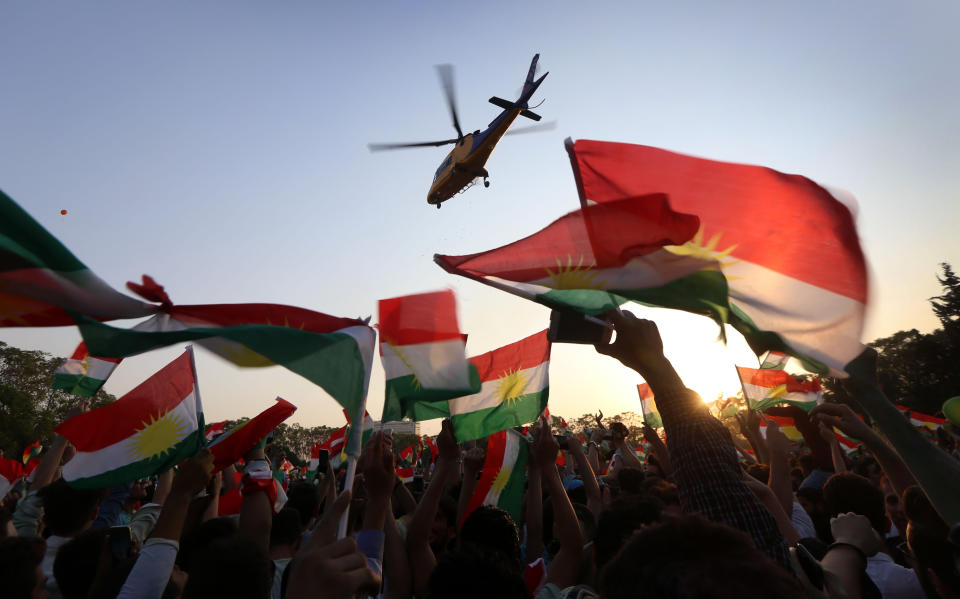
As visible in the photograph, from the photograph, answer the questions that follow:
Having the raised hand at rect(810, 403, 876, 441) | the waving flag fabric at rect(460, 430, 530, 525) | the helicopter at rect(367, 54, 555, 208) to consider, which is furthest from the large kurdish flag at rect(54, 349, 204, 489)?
the helicopter at rect(367, 54, 555, 208)

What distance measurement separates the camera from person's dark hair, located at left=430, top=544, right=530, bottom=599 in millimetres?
1865

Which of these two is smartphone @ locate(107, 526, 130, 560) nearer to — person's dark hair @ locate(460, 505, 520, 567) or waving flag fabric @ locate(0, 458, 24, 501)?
person's dark hair @ locate(460, 505, 520, 567)

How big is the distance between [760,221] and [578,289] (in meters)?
1.14

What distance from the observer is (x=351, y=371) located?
380cm

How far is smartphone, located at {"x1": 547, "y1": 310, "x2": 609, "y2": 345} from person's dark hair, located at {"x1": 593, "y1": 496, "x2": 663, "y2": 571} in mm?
889

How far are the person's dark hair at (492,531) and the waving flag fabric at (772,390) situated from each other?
24.7ft

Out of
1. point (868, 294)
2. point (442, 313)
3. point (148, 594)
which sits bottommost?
point (148, 594)

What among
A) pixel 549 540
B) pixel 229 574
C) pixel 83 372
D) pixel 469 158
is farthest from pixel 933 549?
pixel 469 158

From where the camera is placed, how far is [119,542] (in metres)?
3.14

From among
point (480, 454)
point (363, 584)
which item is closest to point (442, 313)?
point (480, 454)

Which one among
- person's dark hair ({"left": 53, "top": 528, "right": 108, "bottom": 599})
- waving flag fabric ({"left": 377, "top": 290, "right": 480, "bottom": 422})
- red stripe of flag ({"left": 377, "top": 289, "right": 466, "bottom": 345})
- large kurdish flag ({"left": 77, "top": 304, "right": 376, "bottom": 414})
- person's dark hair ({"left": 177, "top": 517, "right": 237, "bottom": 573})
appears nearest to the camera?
person's dark hair ({"left": 53, "top": 528, "right": 108, "bottom": 599})

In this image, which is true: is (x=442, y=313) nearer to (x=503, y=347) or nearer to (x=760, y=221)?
(x=503, y=347)

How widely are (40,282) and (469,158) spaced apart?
28.6 meters

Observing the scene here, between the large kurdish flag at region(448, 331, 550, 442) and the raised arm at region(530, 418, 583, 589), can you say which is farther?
the large kurdish flag at region(448, 331, 550, 442)
